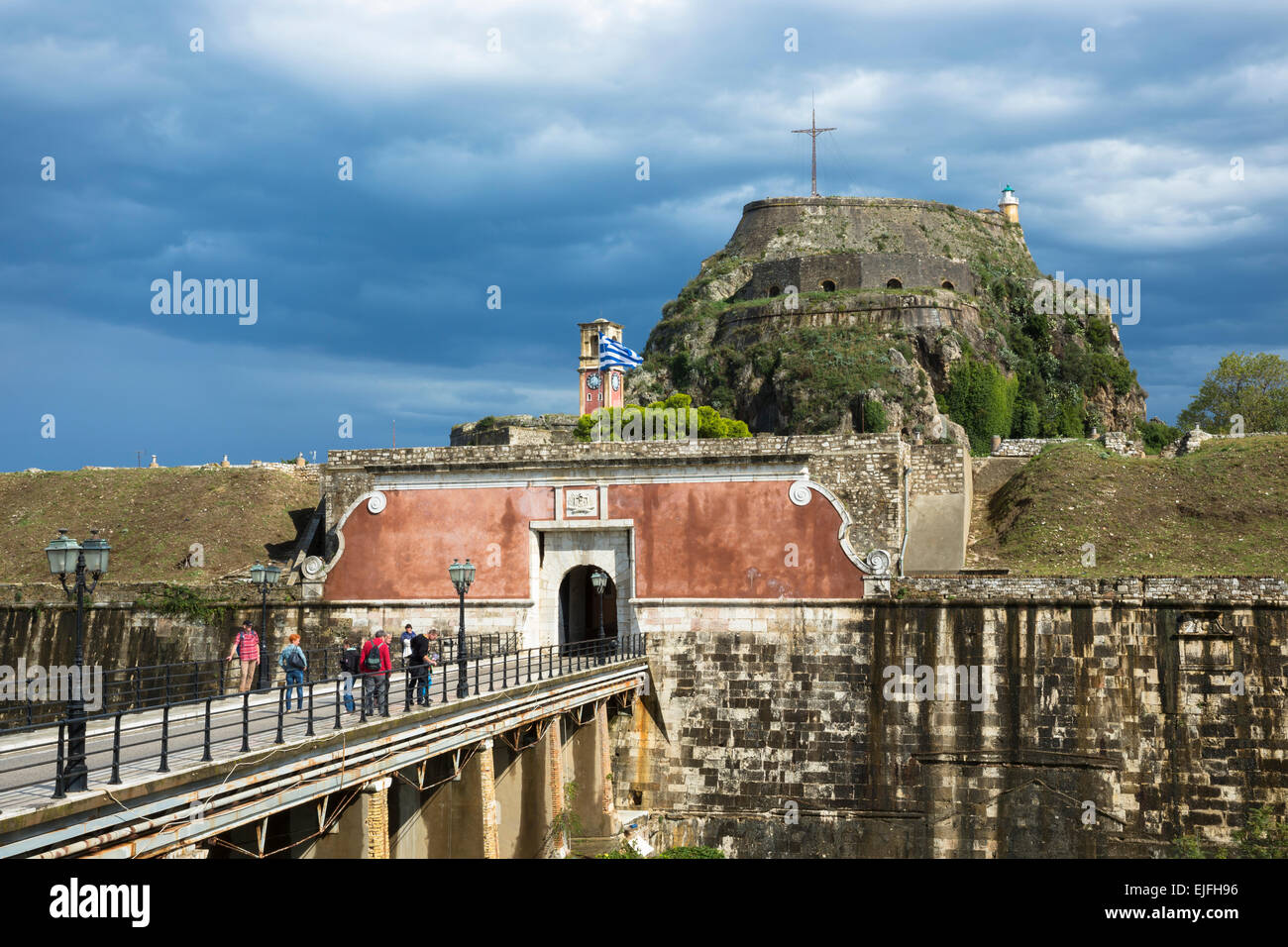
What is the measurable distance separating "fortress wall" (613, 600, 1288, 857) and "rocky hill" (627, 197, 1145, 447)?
24.1m

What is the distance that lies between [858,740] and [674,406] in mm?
22339

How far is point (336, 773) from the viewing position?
14.4 meters

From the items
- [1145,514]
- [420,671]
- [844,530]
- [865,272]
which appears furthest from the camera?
[865,272]

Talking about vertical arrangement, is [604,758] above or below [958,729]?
below

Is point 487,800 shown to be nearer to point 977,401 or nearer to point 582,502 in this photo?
point 582,502

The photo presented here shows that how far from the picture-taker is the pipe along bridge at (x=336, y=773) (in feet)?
35.5

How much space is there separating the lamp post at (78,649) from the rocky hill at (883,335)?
39312mm

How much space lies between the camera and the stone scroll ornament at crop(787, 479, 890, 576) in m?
26.4

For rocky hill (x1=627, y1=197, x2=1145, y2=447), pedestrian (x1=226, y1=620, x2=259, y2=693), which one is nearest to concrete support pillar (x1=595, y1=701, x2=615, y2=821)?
pedestrian (x1=226, y1=620, x2=259, y2=693)

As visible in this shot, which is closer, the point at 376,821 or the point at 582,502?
Answer: the point at 376,821

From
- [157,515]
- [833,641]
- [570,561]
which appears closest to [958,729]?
[833,641]

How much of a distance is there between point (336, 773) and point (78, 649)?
3.63 m

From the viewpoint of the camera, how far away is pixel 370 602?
29.2 metres
